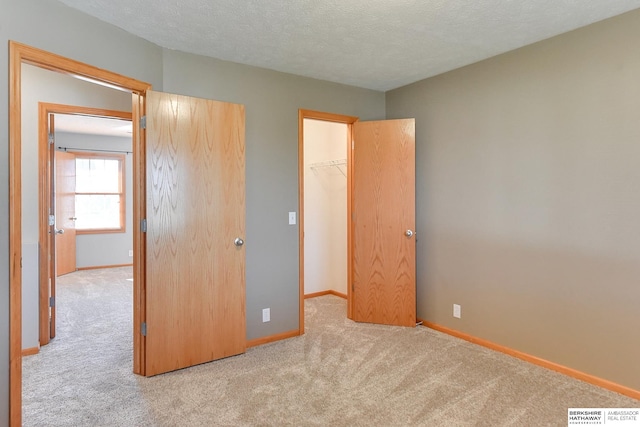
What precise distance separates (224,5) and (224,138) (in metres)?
0.95

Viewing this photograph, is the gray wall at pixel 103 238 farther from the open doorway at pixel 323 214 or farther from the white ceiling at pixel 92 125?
the open doorway at pixel 323 214

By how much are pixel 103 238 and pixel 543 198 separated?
23.3 feet

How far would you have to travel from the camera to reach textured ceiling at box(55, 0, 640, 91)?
7.32 ft

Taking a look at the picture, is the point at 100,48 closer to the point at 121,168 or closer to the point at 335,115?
the point at 335,115

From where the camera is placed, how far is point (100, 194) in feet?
23.4

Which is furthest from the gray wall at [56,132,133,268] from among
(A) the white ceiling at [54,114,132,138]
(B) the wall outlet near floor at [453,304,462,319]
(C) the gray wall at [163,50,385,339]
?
(B) the wall outlet near floor at [453,304,462,319]

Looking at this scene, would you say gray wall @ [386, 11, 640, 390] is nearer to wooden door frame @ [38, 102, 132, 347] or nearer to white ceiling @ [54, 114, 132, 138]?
wooden door frame @ [38, 102, 132, 347]

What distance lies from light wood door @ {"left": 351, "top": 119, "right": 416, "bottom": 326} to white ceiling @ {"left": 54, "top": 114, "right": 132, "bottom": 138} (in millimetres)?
3611

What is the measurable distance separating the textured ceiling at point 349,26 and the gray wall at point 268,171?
7.1 inches

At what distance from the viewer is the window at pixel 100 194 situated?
274 inches

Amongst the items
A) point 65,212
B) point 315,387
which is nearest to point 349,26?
point 315,387

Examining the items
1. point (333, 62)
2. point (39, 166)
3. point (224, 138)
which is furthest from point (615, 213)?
point (39, 166)

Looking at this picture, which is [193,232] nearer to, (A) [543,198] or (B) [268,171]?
(B) [268,171]

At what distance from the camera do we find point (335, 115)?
3.73 metres
